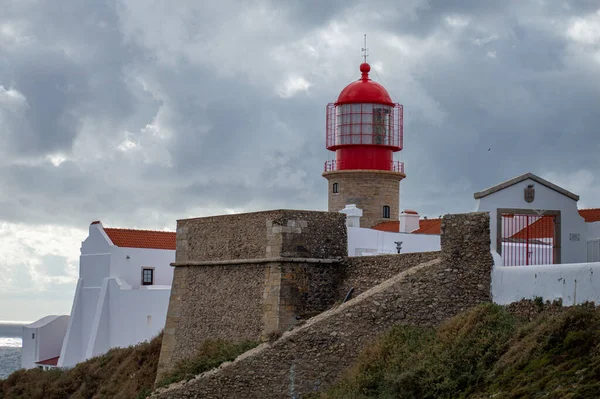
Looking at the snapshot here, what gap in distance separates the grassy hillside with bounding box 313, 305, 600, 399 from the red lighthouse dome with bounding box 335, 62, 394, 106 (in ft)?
56.5

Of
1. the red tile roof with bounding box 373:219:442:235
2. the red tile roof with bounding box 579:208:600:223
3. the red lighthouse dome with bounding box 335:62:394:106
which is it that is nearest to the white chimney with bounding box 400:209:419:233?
the red tile roof with bounding box 373:219:442:235

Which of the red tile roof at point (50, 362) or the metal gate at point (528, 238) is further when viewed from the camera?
the red tile roof at point (50, 362)

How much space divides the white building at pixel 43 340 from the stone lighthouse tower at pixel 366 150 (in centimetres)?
1168

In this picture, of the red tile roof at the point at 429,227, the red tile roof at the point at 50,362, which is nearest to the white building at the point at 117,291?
the red tile roof at the point at 50,362

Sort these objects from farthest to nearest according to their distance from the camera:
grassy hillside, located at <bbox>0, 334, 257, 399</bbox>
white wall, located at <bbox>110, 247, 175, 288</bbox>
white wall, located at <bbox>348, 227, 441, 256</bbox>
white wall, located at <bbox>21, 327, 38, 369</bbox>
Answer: white wall, located at <bbox>21, 327, 38, 369</bbox> → white wall, located at <bbox>110, 247, 175, 288</bbox> → white wall, located at <bbox>348, 227, 441, 256</bbox> → grassy hillside, located at <bbox>0, 334, 257, 399</bbox>

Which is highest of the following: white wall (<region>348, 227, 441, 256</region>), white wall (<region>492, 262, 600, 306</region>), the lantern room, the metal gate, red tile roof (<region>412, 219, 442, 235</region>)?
the lantern room

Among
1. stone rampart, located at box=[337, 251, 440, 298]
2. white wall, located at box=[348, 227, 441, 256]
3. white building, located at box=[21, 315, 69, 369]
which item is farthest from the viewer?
white building, located at box=[21, 315, 69, 369]

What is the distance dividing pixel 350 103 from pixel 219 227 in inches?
→ 480

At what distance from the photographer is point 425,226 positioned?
3394cm

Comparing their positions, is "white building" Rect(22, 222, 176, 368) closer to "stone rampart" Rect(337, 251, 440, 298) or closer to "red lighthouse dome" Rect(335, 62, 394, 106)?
"red lighthouse dome" Rect(335, 62, 394, 106)

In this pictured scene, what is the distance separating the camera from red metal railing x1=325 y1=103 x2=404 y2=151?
115ft

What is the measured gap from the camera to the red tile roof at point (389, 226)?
34.0 m

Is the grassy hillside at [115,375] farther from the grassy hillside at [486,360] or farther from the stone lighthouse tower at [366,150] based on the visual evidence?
the stone lighthouse tower at [366,150]

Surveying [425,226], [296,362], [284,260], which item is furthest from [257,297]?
[425,226]
